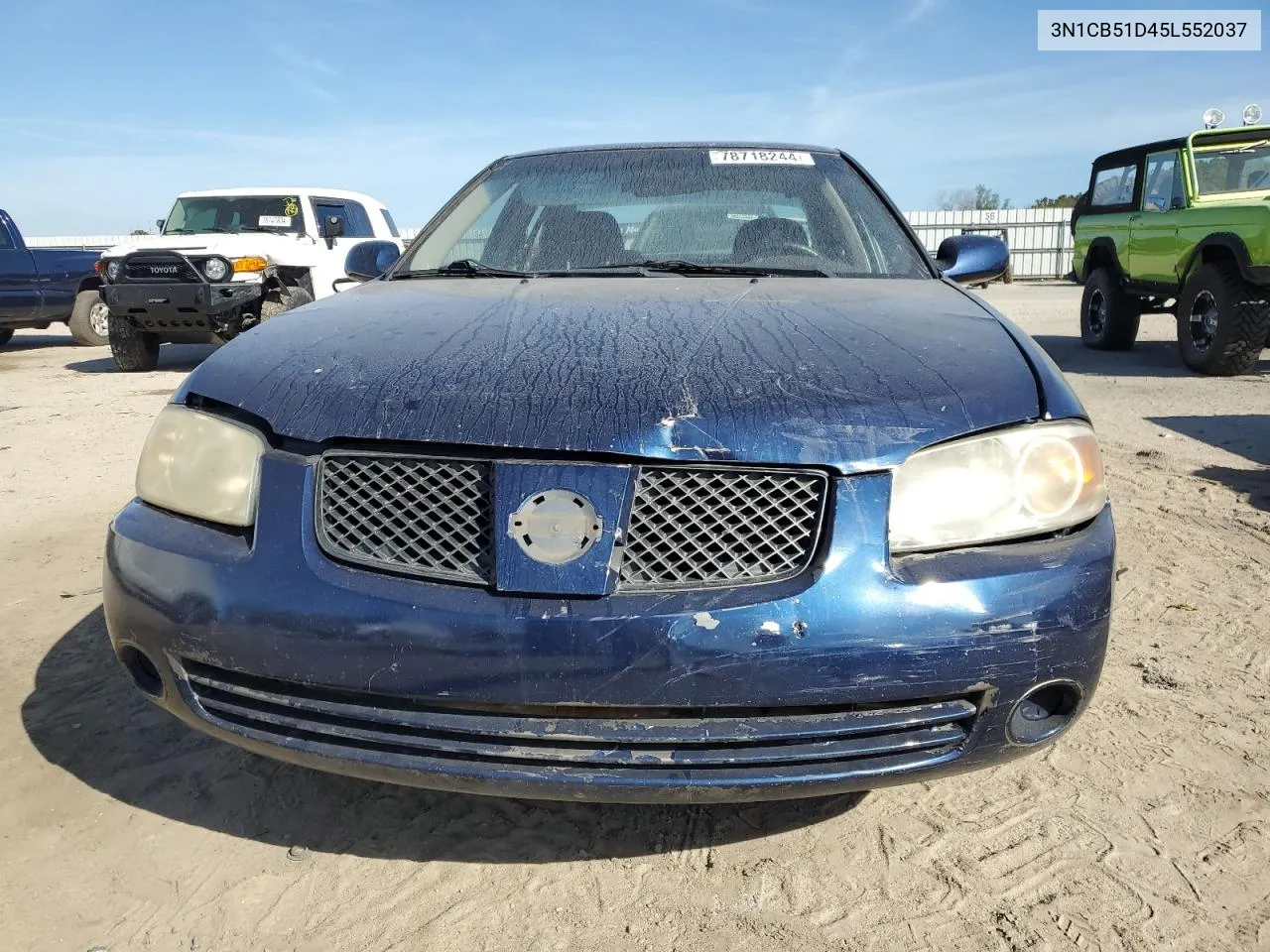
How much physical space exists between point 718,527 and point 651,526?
108 mm

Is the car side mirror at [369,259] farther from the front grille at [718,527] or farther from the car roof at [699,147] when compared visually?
the front grille at [718,527]

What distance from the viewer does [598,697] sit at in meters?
1.49

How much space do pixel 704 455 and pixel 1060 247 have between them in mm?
29148

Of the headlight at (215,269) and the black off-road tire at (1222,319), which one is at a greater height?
the headlight at (215,269)

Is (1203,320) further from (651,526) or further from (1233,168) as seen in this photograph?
(651,526)

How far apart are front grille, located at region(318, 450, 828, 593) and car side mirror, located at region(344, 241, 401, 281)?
5.41 feet

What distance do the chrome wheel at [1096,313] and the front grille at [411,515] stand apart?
9.58m

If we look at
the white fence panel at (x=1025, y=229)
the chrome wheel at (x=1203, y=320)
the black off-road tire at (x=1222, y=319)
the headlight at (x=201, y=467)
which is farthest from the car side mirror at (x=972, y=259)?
the white fence panel at (x=1025, y=229)

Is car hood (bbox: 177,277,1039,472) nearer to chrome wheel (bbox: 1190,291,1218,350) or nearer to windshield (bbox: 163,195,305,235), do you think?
chrome wheel (bbox: 1190,291,1218,350)

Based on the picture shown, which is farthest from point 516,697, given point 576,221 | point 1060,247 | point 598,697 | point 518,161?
point 1060,247

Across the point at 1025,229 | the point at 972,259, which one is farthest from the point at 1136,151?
the point at 1025,229

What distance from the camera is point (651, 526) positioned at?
1.54m

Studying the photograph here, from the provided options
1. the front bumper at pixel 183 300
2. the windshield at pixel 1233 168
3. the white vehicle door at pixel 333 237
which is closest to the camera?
→ the windshield at pixel 1233 168

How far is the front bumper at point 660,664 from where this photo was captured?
58.3 inches
